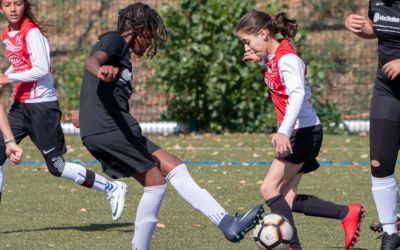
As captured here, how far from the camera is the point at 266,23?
7.34 metres

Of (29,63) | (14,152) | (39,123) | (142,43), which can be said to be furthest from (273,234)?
(29,63)

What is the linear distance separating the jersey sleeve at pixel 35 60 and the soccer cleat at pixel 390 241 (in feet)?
10.2

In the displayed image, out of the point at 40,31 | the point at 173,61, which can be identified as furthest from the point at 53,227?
the point at 173,61

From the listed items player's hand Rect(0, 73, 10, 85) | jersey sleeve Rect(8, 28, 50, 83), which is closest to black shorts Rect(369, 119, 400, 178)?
player's hand Rect(0, 73, 10, 85)

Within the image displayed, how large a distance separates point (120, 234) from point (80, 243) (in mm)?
540

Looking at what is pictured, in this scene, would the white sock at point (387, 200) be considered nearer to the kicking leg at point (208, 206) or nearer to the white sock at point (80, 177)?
the kicking leg at point (208, 206)

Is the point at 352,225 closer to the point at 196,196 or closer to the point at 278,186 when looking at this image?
the point at 278,186

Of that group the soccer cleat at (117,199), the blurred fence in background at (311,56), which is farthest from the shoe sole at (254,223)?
the blurred fence in background at (311,56)

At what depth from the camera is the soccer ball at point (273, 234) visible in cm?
698

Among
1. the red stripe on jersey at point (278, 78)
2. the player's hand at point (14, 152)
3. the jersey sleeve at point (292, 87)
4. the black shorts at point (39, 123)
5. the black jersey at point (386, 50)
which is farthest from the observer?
the black shorts at point (39, 123)

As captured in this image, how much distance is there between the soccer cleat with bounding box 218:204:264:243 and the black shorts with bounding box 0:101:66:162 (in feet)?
8.36

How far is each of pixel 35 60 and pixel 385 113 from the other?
9.82 feet

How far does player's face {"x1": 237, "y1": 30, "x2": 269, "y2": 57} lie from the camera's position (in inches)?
287

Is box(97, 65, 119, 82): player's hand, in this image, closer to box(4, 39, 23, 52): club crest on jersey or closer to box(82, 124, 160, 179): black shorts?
box(82, 124, 160, 179): black shorts
